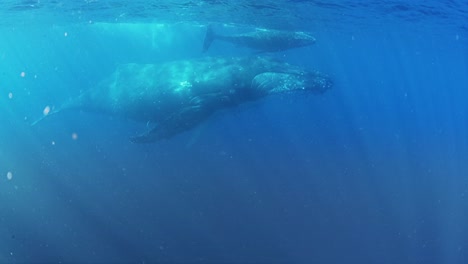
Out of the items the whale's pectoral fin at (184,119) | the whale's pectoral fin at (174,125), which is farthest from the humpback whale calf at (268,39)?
the whale's pectoral fin at (174,125)

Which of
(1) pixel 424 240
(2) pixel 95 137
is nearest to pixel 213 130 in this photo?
(2) pixel 95 137

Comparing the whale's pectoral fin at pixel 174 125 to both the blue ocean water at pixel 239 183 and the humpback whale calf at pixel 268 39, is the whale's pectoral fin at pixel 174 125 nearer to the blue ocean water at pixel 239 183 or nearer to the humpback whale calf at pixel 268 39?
the blue ocean water at pixel 239 183

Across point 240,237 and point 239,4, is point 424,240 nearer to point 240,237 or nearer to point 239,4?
point 240,237

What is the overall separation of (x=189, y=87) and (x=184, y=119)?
173 cm

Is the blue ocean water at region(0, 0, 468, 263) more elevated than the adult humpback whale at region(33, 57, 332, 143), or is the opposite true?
the adult humpback whale at region(33, 57, 332, 143)

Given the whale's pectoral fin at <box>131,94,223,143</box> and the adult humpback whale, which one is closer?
the whale's pectoral fin at <box>131,94,223,143</box>

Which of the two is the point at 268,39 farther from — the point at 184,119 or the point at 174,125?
the point at 174,125

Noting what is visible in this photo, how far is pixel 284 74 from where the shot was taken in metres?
13.0

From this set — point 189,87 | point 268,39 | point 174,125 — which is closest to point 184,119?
point 174,125

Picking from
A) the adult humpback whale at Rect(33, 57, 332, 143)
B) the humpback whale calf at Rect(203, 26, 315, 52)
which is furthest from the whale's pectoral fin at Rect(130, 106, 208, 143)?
the humpback whale calf at Rect(203, 26, 315, 52)

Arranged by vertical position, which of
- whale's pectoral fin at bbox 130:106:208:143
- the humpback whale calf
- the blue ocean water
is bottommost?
the blue ocean water

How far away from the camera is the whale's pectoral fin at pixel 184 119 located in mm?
12000

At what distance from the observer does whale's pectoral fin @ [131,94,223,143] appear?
12000mm

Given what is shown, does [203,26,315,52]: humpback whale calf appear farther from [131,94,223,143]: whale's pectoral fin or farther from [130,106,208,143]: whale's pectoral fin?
[130,106,208,143]: whale's pectoral fin
